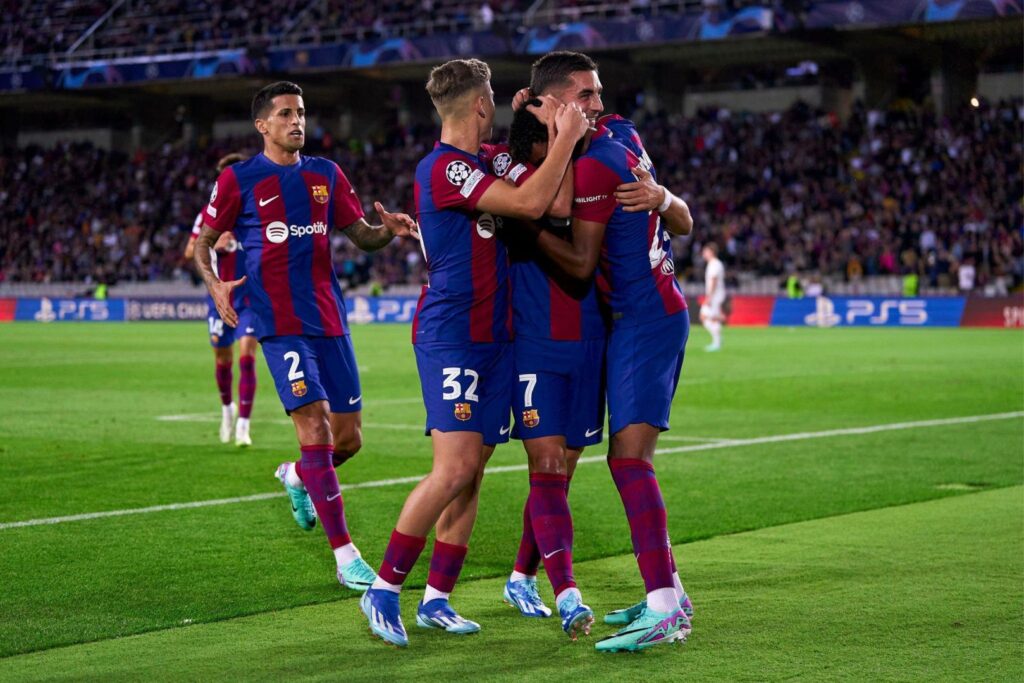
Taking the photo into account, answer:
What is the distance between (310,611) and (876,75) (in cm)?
4095

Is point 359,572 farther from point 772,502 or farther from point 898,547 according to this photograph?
point 772,502

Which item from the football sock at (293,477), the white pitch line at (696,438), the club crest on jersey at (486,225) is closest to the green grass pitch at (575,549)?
the white pitch line at (696,438)

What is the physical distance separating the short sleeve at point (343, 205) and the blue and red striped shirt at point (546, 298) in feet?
6.42

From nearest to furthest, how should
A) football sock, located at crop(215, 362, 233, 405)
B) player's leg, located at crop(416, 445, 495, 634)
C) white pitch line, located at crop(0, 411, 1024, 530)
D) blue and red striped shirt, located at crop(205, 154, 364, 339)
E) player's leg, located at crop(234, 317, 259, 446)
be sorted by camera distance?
player's leg, located at crop(416, 445, 495, 634) → blue and red striped shirt, located at crop(205, 154, 364, 339) → white pitch line, located at crop(0, 411, 1024, 530) → player's leg, located at crop(234, 317, 259, 446) → football sock, located at crop(215, 362, 233, 405)

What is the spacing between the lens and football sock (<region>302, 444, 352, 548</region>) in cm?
675

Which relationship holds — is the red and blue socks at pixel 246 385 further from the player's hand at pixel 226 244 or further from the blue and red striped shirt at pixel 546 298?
the blue and red striped shirt at pixel 546 298

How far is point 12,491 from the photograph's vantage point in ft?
31.4

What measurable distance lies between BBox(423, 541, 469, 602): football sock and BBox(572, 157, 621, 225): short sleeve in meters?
1.51

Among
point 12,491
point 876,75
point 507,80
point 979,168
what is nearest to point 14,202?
point 507,80

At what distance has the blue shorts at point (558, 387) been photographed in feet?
18.3

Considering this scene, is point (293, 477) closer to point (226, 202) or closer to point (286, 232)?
point (286, 232)

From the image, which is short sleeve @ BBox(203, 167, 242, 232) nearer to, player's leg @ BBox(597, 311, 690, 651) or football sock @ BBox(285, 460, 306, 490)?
football sock @ BBox(285, 460, 306, 490)

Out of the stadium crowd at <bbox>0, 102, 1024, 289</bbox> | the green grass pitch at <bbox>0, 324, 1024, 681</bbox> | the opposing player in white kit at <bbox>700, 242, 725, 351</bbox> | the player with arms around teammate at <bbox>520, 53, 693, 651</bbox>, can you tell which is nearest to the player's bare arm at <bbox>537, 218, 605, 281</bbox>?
the player with arms around teammate at <bbox>520, 53, 693, 651</bbox>

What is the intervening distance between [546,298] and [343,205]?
7.27 ft
